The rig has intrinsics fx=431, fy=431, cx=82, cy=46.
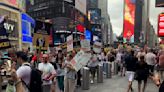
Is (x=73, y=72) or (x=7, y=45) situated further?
(x=73, y=72)

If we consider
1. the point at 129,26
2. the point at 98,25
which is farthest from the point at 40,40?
the point at 98,25

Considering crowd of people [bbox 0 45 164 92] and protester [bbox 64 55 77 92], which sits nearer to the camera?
crowd of people [bbox 0 45 164 92]

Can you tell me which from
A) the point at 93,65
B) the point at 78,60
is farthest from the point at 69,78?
the point at 93,65

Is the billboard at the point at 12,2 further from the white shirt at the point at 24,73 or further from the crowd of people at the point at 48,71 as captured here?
the white shirt at the point at 24,73

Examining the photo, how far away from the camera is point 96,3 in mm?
184875

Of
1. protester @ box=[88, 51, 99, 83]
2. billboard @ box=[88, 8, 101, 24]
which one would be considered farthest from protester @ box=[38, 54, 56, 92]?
billboard @ box=[88, 8, 101, 24]

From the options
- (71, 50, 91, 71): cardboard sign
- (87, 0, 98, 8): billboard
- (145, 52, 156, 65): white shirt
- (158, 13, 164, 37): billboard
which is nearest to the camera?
(71, 50, 91, 71): cardboard sign

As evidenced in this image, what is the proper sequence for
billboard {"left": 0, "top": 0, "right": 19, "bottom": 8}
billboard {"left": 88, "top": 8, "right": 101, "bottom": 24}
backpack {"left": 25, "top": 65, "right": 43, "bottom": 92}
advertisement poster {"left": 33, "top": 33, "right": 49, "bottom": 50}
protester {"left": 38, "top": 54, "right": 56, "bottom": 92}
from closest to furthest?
backpack {"left": 25, "top": 65, "right": 43, "bottom": 92} < protester {"left": 38, "top": 54, "right": 56, "bottom": 92} < advertisement poster {"left": 33, "top": 33, "right": 49, "bottom": 50} < billboard {"left": 0, "top": 0, "right": 19, "bottom": 8} < billboard {"left": 88, "top": 8, "right": 101, "bottom": 24}

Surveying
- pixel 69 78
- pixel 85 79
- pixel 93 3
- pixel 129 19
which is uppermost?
pixel 93 3

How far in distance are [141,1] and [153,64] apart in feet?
577

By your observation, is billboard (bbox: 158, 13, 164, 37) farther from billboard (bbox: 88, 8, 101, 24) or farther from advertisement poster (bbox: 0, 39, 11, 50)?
billboard (bbox: 88, 8, 101, 24)

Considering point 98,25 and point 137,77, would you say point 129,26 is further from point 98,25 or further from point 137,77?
point 137,77

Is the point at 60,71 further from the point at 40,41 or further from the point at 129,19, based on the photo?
the point at 129,19

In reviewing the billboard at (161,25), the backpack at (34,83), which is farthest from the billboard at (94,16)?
the backpack at (34,83)
